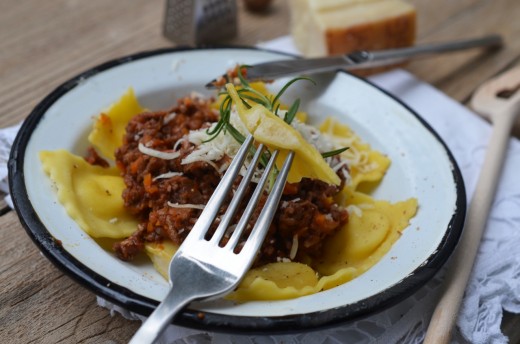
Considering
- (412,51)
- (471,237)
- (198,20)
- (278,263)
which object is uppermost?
(198,20)

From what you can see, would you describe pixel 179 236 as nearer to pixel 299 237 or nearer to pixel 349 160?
pixel 299 237

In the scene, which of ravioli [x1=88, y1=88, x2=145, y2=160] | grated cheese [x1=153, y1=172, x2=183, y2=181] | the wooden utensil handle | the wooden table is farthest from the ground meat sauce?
the wooden utensil handle

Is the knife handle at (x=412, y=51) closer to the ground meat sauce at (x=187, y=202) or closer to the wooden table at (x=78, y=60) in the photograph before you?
the wooden table at (x=78, y=60)

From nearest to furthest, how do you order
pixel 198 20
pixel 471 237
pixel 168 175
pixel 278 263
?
1. pixel 278 263
2. pixel 168 175
3. pixel 471 237
4. pixel 198 20

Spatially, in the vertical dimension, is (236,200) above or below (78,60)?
above

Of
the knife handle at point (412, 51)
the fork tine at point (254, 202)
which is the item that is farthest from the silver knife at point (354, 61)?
the fork tine at point (254, 202)

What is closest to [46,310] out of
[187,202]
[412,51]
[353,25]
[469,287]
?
[187,202]

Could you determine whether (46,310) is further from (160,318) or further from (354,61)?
(354,61)
